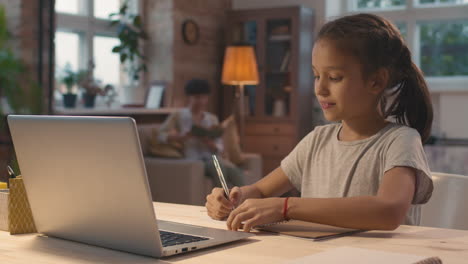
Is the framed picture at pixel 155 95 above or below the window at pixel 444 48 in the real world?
below

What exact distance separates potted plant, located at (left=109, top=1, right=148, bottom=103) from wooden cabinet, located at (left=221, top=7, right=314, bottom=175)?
938 millimetres

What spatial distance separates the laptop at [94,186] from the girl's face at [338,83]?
16.3 inches

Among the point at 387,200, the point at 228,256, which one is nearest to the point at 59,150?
the point at 228,256

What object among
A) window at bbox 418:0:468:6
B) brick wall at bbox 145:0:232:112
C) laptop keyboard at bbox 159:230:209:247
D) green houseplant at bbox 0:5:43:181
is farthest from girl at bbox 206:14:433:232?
window at bbox 418:0:468:6

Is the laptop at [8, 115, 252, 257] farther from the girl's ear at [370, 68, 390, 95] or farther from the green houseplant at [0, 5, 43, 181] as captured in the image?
the green houseplant at [0, 5, 43, 181]

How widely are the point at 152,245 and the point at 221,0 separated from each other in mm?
6350

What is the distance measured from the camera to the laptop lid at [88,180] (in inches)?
37.7

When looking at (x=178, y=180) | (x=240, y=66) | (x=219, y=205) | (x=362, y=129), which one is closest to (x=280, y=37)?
(x=240, y=66)

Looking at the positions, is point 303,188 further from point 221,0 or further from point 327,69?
point 221,0

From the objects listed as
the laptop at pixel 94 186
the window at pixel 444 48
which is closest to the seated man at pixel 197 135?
the window at pixel 444 48

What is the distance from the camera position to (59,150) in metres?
1.07

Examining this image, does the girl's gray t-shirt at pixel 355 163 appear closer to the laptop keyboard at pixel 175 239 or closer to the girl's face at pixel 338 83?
the girl's face at pixel 338 83

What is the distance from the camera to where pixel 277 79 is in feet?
22.3

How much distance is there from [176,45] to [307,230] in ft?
17.6
